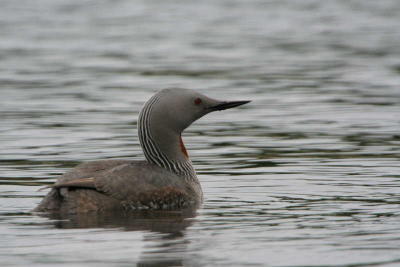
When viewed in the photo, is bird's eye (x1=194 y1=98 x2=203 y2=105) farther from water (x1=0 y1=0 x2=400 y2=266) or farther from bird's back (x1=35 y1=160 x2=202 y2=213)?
water (x1=0 y1=0 x2=400 y2=266)

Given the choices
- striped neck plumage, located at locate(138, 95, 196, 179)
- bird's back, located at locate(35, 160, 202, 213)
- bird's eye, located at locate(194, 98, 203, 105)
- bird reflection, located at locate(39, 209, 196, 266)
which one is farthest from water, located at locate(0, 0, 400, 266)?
bird's eye, located at locate(194, 98, 203, 105)

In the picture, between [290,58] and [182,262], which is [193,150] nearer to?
[182,262]

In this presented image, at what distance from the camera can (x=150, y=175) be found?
908cm

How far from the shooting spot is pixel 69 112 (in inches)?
608

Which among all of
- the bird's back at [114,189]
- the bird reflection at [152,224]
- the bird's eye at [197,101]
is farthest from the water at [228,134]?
the bird's eye at [197,101]

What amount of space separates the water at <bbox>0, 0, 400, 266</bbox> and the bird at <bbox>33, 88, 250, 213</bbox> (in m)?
0.20

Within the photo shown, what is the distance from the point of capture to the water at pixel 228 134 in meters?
7.73

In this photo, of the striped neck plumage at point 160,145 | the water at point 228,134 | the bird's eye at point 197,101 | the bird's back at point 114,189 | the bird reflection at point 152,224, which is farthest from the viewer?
the bird's eye at point 197,101

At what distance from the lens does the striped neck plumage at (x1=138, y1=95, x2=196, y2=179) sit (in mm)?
9374

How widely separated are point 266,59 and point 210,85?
4.33 m

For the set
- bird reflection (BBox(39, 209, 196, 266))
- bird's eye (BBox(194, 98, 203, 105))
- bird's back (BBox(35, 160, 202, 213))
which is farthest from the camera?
bird's eye (BBox(194, 98, 203, 105))

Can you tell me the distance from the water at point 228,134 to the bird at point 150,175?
0.20 metres

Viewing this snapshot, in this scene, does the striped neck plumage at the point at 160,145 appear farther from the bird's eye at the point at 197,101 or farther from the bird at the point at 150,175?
the bird's eye at the point at 197,101

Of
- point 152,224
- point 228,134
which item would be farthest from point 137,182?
point 228,134
